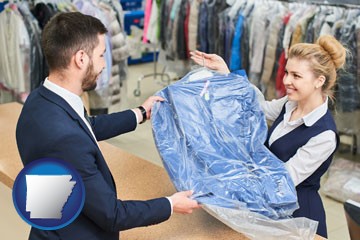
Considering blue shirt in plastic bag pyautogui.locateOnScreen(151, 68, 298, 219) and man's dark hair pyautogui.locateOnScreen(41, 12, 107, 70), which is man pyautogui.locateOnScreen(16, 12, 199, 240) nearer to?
man's dark hair pyautogui.locateOnScreen(41, 12, 107, 70)

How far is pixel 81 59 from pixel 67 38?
0.25 ft

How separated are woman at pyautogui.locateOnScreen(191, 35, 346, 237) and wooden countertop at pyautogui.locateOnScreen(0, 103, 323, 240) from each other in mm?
391

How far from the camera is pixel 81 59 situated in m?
1.63

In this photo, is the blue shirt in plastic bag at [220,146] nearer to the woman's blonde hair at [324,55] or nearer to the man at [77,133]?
the man at [77,133]

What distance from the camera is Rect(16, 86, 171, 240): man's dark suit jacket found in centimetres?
154

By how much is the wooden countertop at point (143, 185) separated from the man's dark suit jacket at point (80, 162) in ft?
0.80

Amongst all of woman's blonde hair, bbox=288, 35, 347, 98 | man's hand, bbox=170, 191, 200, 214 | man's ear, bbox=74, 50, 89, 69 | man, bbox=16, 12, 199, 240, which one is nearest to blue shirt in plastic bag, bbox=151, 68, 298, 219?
man's hand, bbox=170, 191, 200, 214

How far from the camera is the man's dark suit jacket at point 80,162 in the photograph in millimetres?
1536

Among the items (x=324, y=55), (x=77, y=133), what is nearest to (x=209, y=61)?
(x=324, y=55)

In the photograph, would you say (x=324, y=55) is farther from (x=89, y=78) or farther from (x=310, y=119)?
(x=89, y=78)

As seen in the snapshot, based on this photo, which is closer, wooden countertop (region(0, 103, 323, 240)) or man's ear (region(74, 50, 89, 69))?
man's ear (region(74, 50, 89, 69))

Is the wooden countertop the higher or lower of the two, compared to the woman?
lower

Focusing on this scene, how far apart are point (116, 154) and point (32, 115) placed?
982 millimetres

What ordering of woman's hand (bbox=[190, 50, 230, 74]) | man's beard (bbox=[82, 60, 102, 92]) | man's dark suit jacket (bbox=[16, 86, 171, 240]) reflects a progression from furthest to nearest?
1. woman's hand (bbox=[190, 50, 230, 74])
2. man's beard (bbox=[82, 60, 102, 92])
3. man's dark suit jacket (bbox=[16, 86, 171, 240])
